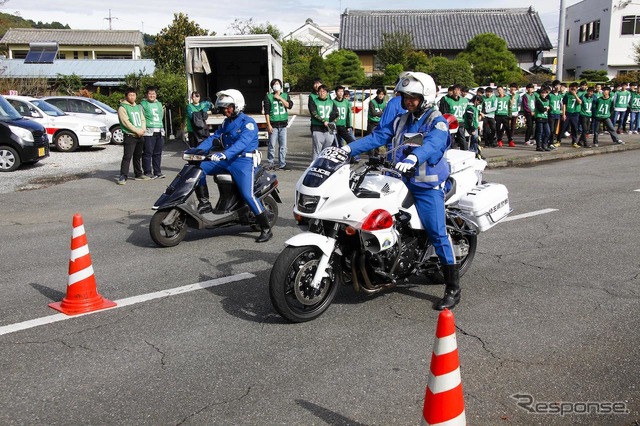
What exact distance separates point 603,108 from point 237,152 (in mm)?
15354

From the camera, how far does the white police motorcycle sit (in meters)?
4.78

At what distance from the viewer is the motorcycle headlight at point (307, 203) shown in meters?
4.77

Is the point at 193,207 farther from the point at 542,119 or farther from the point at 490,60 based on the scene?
the point at 490,60

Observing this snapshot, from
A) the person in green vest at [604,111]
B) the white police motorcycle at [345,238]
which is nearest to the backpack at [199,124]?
the white police motorcycle at [345,238]

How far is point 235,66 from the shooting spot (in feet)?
67.7

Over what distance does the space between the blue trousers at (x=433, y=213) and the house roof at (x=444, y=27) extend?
45971 millimetres

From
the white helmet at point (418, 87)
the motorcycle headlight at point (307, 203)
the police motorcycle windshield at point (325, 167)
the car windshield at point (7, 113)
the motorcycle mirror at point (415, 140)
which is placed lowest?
the motorcycle headlight at point (307, 203)

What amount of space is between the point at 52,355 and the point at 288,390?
70.8 inches

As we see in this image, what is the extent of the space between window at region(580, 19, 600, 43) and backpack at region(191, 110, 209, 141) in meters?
36.9

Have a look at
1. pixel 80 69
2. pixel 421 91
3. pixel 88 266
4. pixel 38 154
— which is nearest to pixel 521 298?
pixel 421 91

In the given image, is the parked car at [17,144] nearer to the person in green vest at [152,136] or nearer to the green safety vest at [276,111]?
the person in green vest at [152,136]

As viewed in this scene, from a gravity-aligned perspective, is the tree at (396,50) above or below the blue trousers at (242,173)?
above

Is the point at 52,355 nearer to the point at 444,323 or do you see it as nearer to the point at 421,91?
the point at 444,323

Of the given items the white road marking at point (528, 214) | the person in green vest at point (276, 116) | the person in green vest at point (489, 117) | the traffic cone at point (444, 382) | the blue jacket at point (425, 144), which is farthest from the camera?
the person in green vest at point (489, 117)
